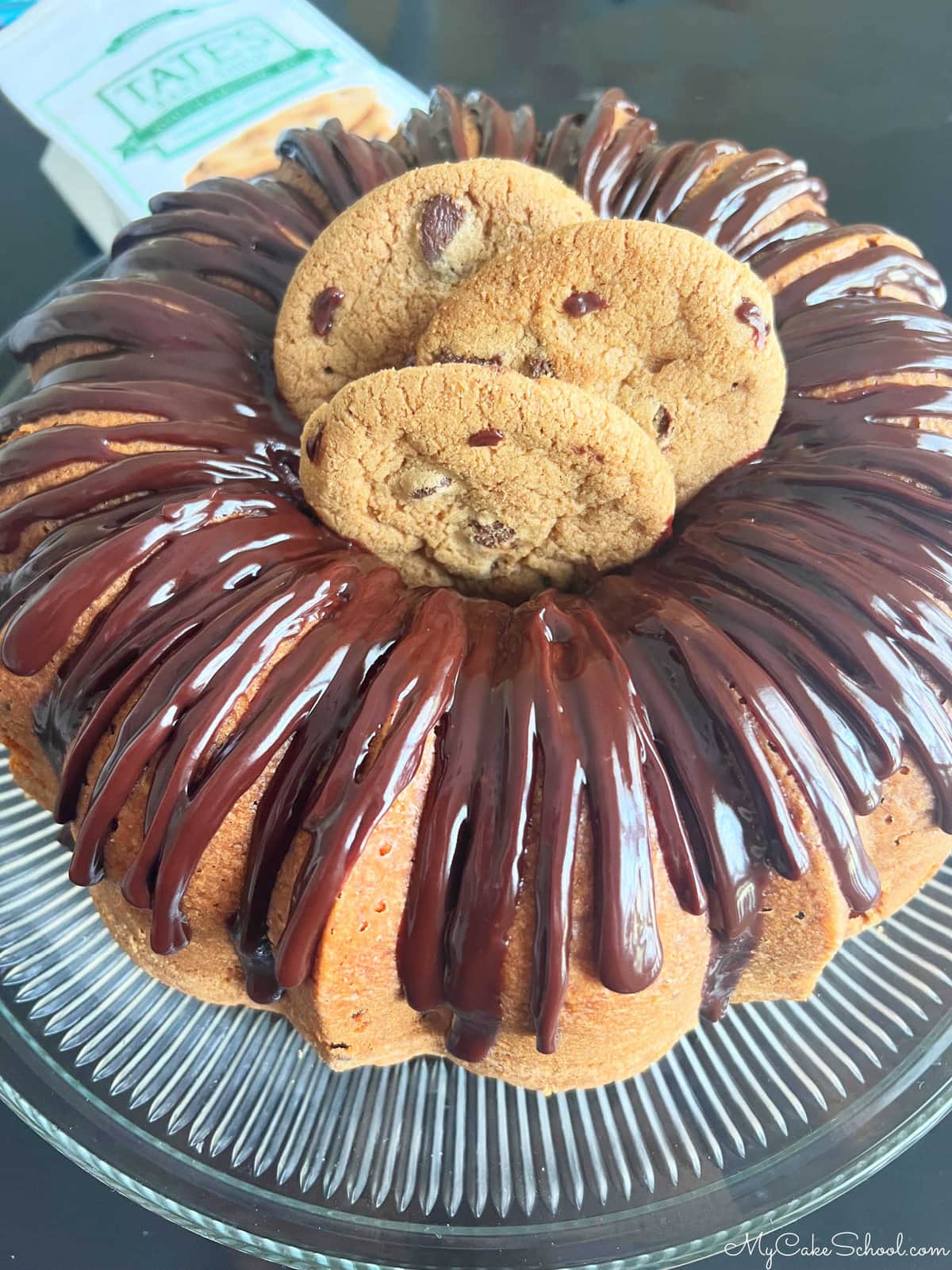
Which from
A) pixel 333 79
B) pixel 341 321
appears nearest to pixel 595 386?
pixel 341 321

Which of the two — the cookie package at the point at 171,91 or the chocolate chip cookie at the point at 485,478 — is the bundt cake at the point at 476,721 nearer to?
the chocolate chip cookie at the point at 485,478

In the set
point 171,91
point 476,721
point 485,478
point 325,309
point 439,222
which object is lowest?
point 476,721

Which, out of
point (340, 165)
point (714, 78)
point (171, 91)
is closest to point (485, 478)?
point (340, 165)

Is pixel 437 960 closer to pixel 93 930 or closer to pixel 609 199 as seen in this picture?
pixel 93 930

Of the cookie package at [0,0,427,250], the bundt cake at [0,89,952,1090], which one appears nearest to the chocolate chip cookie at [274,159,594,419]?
the bundt cake at [0,89,952,1090]

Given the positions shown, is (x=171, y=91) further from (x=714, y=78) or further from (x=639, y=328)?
(x=639, y=328)
